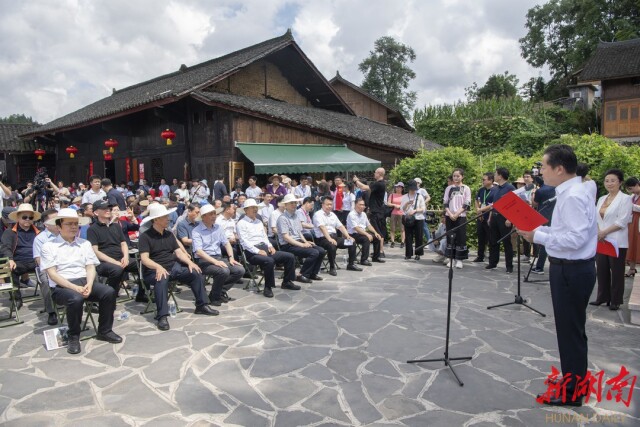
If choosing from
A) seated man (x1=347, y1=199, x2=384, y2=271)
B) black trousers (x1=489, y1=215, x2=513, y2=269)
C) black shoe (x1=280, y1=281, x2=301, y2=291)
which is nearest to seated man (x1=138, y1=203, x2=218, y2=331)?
black shoe (x1=280, y1=281, x2=301, y2=291)

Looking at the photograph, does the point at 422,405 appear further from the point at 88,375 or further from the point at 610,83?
the point at 610,83

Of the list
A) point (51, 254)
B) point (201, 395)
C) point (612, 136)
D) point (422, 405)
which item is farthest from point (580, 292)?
point (612, 136)

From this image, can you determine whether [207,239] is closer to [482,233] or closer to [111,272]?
[111,272]

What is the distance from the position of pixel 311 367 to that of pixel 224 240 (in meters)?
2.94

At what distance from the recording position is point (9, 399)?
372 centimetres

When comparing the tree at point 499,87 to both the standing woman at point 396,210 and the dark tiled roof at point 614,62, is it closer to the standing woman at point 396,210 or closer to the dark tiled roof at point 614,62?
the dark tiled roof at point 614,62

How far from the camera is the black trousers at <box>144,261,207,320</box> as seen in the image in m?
5.44

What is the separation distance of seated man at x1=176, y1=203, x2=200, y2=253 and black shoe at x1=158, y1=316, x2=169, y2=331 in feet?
5.32

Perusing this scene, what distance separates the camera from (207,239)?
641 cm

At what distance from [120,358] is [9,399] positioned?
99 cm

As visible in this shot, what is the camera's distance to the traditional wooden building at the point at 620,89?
2489cm

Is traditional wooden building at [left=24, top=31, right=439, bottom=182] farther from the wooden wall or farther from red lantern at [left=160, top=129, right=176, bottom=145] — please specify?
the wooden wall

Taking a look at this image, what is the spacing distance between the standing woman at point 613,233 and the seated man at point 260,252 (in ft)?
14.4

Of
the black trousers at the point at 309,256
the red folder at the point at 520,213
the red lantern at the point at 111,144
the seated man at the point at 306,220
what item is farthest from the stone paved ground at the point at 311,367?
the red lantern at the point at 111,144
